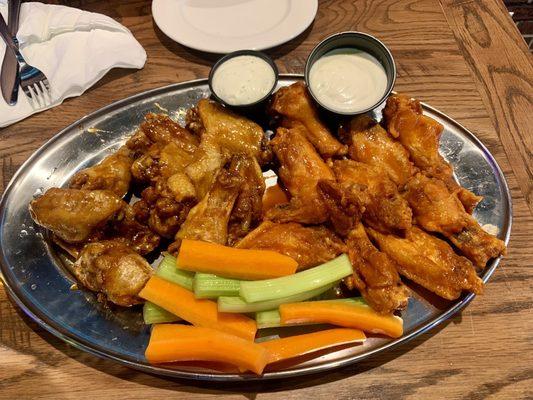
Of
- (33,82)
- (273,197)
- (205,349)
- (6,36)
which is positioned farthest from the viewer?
(6,36)

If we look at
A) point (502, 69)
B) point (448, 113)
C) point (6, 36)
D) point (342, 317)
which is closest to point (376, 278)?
point (342, 317)

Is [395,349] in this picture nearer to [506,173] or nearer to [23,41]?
[506,173]

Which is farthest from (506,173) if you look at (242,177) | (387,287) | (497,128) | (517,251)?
(242,177)

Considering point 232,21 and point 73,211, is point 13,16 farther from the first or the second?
point 73,211

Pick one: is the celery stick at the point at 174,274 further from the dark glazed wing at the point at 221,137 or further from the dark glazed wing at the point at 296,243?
the dark glazed wing at the point at 221,137

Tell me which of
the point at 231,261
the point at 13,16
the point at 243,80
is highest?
the point at 243,80

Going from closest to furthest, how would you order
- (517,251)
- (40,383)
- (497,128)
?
(40,383), (517,251), (497,128)
